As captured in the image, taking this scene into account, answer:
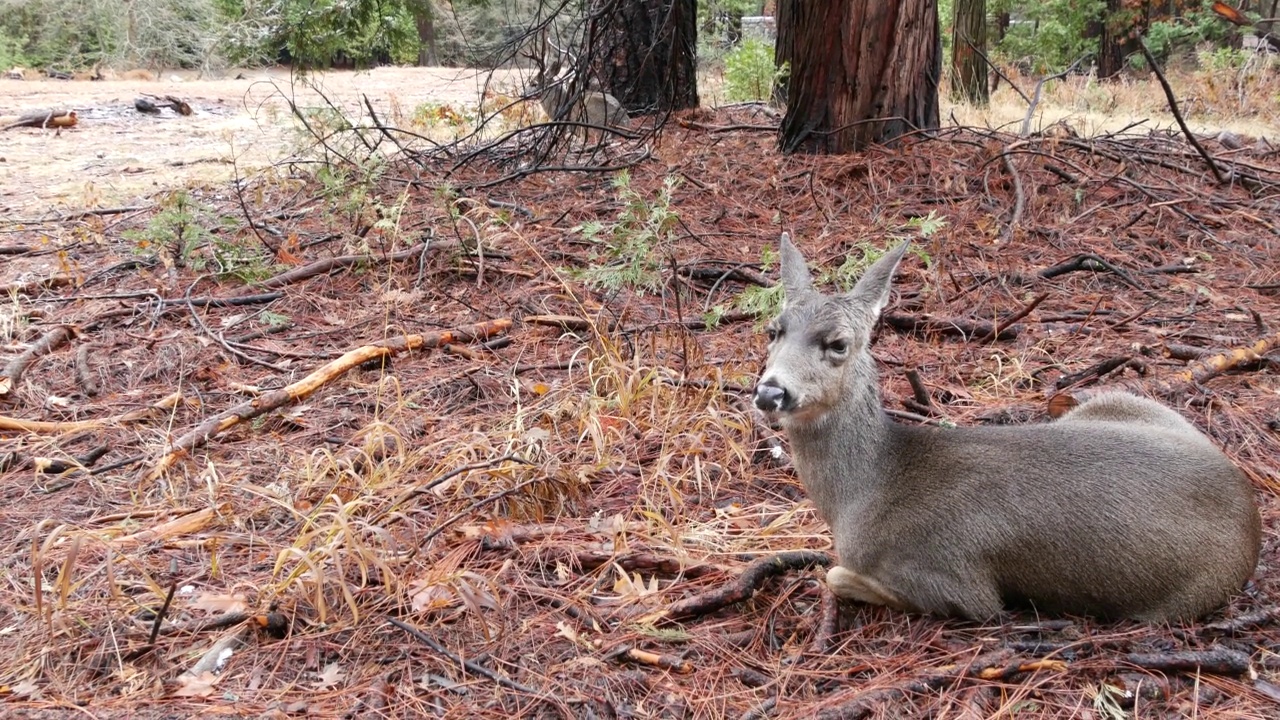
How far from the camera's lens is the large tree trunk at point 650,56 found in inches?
368

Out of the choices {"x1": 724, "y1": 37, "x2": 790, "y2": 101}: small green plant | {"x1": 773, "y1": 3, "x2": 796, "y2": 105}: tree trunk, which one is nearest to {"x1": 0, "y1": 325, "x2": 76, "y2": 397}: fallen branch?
{"x1": 773, "y1": 3, "x2": 796, "y2": 105}: tree trunk

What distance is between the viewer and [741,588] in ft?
10.7

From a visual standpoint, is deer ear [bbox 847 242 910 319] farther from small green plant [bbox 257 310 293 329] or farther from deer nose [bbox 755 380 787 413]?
small green plant [bbox 257 310 293 329]

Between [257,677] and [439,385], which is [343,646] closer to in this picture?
[257,677]

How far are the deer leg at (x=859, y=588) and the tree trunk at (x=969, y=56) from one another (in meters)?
10.0

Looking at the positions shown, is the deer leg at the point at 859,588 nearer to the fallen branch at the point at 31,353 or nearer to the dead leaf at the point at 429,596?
the dead leaf at the point at 429,596

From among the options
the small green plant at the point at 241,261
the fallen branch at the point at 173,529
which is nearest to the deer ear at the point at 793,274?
the fallen branch at the point at 173,529

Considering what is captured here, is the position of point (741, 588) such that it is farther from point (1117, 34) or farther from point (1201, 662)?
point (1117, 34)

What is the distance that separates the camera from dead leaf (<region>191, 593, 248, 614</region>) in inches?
127

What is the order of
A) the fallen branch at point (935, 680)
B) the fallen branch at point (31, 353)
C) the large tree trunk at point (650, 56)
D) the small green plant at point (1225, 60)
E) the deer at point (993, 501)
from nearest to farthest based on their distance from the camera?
the fallen branch at point (935, 680)
the deer at point (993, 501)
the fallen branch at point (31, 353)
the large tree trunk at point (650, 56)
the small green plant at point (1225, 60)

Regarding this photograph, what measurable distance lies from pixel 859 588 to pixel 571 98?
6350 mm

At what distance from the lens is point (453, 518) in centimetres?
369

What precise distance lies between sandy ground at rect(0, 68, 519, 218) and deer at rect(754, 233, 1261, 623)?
5.39 m

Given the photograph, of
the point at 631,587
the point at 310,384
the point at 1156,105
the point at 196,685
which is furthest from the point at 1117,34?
the point at 196,685
